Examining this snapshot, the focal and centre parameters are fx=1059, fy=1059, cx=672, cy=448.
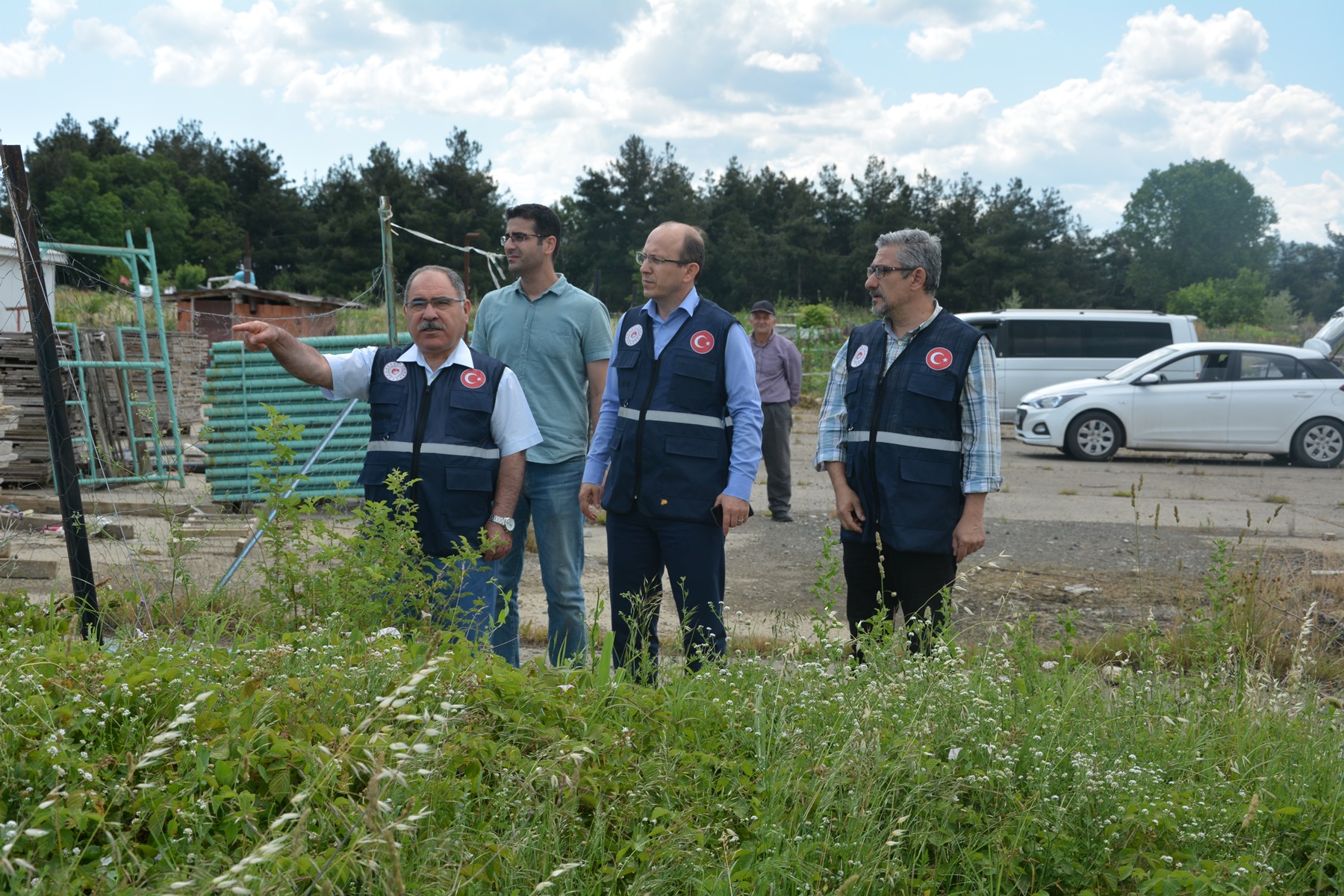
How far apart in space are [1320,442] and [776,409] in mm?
10109

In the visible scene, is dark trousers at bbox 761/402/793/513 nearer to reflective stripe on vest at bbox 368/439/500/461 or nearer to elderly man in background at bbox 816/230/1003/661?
elderly man in background at bbox 816/230/1003/661

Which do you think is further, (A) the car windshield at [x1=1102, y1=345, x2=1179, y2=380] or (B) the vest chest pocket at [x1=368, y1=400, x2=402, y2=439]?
(A) the car windshield at [x1=1102, y1=345, x2=1179, y2=380]

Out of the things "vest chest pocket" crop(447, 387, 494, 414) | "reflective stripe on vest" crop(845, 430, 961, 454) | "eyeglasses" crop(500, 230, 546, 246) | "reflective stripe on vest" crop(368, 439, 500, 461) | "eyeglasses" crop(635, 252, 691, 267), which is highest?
"eyeglasses" crop(500, 230, 546, 246)

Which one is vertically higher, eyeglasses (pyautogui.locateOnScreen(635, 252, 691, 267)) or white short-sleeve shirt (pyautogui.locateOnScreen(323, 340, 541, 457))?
eyeglasses (pyautogui.locateOnScreen(635, 252, 691, 267))

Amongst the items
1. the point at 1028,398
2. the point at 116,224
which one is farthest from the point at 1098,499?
the point at 116,224

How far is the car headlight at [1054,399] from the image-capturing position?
1574cm

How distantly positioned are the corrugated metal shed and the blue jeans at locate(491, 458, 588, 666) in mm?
5237

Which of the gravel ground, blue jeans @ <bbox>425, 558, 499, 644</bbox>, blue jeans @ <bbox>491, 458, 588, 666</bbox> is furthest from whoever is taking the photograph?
the gravel ground

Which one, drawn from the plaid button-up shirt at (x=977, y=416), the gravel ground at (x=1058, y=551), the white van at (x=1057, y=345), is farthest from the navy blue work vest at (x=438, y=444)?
the white van at (x=1057, y=345)

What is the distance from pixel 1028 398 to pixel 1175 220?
82599 millimetres

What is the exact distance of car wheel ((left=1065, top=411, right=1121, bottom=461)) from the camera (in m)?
15.7

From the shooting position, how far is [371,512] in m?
3.11

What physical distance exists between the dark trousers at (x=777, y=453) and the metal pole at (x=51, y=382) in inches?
255

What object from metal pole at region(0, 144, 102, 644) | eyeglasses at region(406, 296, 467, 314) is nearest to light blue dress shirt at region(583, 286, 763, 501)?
eyeglasses at region(406, 296, 467, 314)
